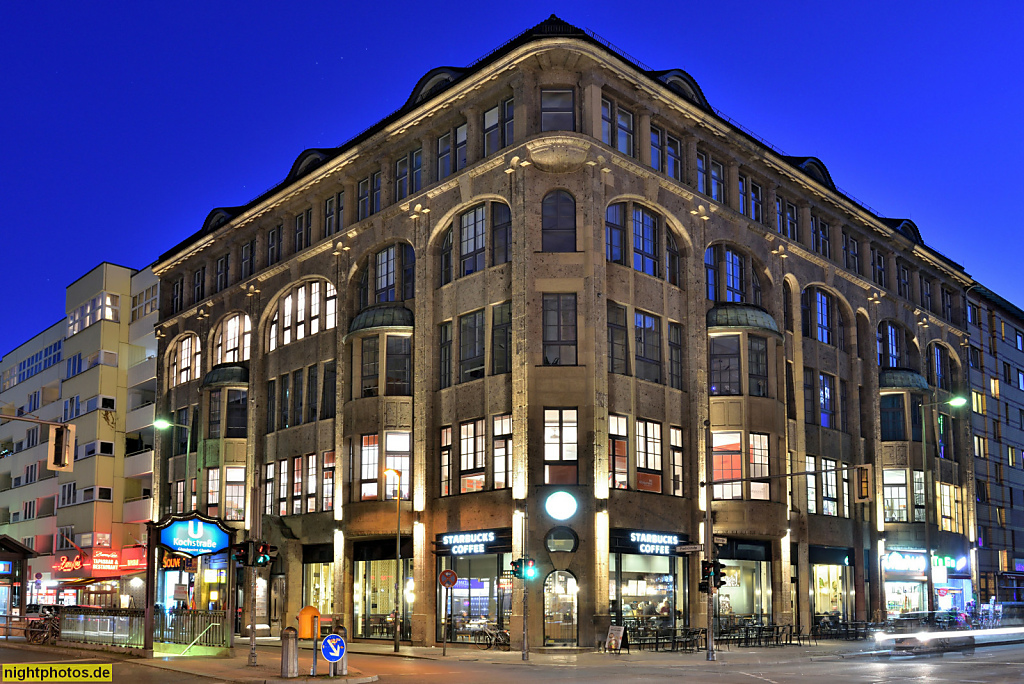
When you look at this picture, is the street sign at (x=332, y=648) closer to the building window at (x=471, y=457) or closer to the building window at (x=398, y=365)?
the building window at (x=471, y=457)

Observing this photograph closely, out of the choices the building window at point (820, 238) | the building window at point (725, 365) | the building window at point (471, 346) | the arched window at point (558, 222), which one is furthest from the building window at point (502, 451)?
the building window at point (820, 238)

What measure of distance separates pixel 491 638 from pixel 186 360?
3411 cm

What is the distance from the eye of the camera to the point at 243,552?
33875mm

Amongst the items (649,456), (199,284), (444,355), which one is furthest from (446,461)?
(199,284)

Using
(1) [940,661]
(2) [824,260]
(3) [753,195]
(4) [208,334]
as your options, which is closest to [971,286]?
(2) [824,260]

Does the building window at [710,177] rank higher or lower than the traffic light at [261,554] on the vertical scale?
higher

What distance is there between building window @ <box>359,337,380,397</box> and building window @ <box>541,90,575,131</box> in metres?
12.6

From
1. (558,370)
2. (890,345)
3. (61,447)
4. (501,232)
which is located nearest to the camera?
(61,447)

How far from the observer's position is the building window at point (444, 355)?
153 ft

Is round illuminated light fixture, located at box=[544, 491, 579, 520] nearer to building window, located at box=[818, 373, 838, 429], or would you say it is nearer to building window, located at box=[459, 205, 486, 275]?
building window, located at box=[459, 205, 486, 275]

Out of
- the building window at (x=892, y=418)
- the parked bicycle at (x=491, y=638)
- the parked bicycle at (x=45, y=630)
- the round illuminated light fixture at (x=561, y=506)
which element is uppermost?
the building window at (x=892, y=418)

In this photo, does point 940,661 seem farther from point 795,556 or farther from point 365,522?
point 365,522

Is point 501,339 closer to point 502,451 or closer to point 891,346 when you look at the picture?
point 502,451

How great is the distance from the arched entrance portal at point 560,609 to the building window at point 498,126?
57.6ft
